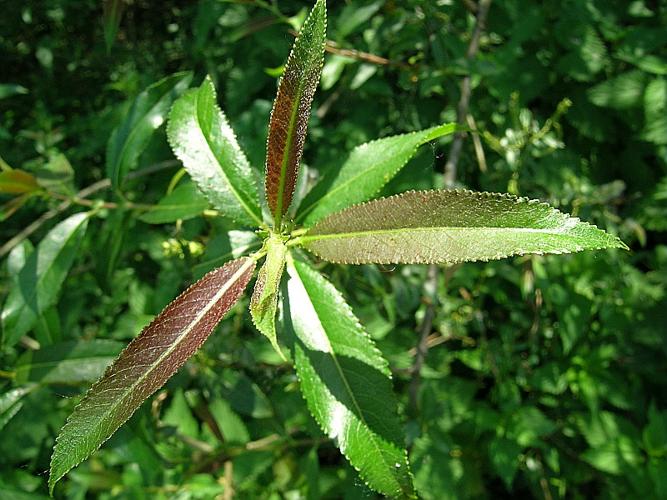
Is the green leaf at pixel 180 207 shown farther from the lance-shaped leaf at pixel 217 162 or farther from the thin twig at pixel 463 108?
the thin twig at pixel 463 108

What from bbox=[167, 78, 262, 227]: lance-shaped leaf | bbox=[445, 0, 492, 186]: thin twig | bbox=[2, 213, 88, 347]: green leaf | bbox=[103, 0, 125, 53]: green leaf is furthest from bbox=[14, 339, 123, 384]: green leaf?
bbox=[445, 0, 492, 186]: thin twig

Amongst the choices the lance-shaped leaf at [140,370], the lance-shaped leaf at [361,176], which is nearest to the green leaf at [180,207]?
the lance-shaped leaf at [361,176]

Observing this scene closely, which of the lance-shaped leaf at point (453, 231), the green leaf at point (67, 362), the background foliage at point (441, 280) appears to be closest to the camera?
the lance-shaped leaf at point (453, 231)

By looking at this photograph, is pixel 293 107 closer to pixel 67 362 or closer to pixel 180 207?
pixel 180 207

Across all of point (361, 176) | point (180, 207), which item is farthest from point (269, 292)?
point (180, 207)

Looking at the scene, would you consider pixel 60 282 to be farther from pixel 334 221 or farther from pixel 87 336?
pixel 87 336

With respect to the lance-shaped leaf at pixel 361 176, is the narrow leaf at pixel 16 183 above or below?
above
